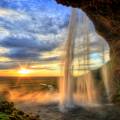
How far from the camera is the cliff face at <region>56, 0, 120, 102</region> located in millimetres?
16734

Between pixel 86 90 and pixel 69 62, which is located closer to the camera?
Answer: pixel 69 62

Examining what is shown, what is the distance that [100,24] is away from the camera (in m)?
22.9

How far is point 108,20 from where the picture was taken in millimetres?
19844

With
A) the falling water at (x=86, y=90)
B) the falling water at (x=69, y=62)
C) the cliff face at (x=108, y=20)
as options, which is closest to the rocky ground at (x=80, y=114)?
the falling water at (x=86, y=90)

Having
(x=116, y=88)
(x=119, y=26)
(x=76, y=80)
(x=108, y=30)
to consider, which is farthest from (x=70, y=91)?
(x=119, y=26)

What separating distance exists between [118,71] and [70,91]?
3.66 meters

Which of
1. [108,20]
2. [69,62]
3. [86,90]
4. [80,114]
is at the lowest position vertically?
[80,114]

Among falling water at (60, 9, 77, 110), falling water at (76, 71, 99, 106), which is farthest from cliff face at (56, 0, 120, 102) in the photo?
falling water at (60, 9, 77, 110)

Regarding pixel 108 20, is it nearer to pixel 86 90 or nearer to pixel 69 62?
pixel 69 62

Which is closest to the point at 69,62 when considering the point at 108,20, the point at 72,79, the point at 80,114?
the point at 72,79

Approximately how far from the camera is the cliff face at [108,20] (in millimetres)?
16734

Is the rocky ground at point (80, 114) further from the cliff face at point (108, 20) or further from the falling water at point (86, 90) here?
the cliff face at point (108, 20)

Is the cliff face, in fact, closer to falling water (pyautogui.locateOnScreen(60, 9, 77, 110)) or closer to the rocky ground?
falling water (pyautogui.locateOnScreen(60, 9, 77, 110))

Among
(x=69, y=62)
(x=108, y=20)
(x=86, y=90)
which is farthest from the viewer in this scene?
(x=86, y=90)
